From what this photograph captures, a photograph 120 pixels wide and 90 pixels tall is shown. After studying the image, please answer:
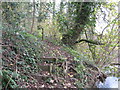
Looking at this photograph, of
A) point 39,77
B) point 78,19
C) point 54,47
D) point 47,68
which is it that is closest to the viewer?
point 39,77

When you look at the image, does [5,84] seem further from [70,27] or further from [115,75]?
[115,75]

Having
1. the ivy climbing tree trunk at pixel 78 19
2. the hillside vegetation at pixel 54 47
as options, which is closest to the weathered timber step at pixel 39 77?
the hillside vegetation at pixel 54 47

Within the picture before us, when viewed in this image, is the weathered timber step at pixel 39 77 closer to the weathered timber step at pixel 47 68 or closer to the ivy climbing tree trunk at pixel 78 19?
the weathered timber step at pixel 47 68

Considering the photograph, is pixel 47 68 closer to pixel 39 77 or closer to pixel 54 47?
pixel 39 77

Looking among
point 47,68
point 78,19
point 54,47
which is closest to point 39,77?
point 47,68

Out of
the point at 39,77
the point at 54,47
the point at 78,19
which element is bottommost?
the point at 39,77

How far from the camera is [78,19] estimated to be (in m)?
5.36

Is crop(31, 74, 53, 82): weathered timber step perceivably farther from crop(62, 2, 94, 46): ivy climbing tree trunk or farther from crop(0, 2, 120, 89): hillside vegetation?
crop(62, 2, 94, 46): ivy climbing tree trunk

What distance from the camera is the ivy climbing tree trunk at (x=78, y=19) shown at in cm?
505

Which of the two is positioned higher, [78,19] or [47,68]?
[78,19]

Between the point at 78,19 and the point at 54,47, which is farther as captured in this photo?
the point at 78,19

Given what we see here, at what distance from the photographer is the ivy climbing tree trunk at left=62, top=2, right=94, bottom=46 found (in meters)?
5.05

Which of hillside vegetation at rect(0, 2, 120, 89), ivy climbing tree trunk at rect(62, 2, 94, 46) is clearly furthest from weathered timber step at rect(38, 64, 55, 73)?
ivy climbing tree trunk at rect(62, 2, 94, 46)

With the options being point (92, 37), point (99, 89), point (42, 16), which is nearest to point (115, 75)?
point (92, 37)
